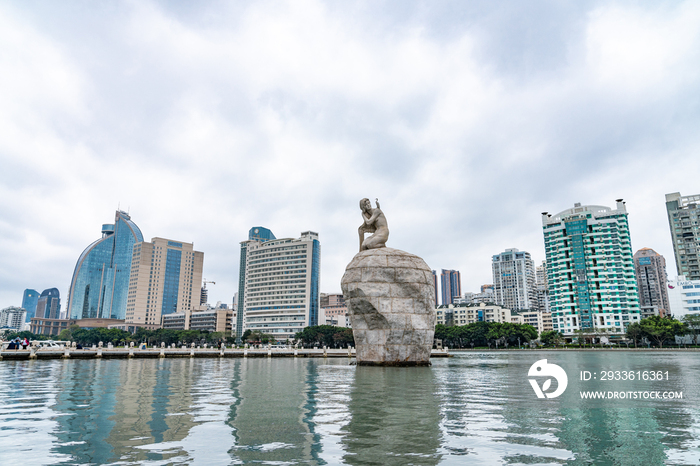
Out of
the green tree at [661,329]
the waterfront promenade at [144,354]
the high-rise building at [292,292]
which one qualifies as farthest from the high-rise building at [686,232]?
the waterfront promenade at [144,354]

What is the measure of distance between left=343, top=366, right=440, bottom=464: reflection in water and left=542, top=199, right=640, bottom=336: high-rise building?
140964 millimetres

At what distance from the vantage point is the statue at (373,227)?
28.7m

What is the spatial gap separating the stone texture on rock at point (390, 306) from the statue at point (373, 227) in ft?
5.78

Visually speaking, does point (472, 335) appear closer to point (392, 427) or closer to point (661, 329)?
point (661, 329)

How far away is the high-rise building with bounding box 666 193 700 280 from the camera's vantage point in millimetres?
158375

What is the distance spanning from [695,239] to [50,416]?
194304 mm

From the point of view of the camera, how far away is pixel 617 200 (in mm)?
143625

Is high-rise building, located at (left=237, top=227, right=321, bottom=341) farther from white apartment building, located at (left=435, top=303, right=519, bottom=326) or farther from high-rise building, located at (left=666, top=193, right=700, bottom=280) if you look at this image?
high-rise building, located at (left=666, top=193, right=700, bottom=280)

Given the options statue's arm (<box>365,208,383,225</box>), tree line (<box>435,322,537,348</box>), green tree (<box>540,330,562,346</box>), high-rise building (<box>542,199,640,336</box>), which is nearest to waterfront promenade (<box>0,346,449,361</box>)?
statue's arm (<box>365,208,383,225</box>)

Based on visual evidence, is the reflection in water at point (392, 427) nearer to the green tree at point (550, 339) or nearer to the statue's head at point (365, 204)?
the statue's head at point (365, 204)

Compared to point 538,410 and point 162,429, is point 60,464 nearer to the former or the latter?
point 162,429

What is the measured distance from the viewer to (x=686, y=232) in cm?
16062

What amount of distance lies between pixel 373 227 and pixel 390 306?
234 inches

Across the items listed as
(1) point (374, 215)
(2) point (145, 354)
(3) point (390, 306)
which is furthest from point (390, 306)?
(2) point (145, 354)
